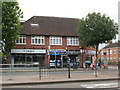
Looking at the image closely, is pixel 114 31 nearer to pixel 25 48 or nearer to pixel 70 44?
pixel 70 44

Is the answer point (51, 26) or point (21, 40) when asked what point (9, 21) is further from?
point (51, 26)

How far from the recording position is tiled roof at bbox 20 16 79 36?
100 feet

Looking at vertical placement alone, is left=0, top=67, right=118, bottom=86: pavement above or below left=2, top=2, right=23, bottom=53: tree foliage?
below

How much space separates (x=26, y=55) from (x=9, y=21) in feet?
24.4

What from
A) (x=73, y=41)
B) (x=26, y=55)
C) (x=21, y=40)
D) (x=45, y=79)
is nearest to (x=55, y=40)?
(x=73, y=41)

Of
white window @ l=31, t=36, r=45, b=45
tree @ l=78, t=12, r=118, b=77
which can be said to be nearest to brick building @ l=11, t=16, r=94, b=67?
white window @ l=31, t=36, r=45, b=45

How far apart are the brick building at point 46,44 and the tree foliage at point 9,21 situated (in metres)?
4.64

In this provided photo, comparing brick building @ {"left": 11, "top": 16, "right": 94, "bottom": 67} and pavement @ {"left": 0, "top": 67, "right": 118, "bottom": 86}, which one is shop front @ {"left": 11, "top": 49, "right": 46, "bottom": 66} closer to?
brick building @ {"left": 11, "top": 16, "right": 94, "bottom": 67}

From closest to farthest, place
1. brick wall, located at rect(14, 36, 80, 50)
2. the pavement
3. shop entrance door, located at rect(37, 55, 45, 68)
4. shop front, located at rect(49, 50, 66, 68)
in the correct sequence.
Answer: the pavement
shop entrance door, located at rect(37, 55, 45, 68)
brick wall, located at rect(14, 36, 80, 50)
shop front, located at rect(49, 50, 66, 68)

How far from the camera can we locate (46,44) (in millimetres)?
30297

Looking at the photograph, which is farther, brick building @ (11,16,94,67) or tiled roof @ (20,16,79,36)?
tiled roof @ (20,16,79,36)

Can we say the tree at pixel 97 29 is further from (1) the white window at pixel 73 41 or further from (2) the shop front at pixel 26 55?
(2) the shop front at pixel 26 55

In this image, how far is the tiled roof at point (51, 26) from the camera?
30.5m

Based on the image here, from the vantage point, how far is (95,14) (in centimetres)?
2561
